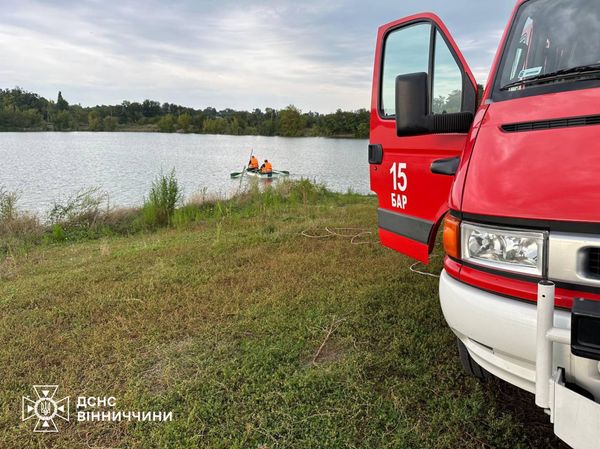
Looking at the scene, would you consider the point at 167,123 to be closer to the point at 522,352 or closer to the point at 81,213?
the point at 81,213

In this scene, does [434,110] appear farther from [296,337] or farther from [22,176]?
[22,176]

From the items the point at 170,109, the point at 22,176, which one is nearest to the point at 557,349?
Result: the point at 22,176

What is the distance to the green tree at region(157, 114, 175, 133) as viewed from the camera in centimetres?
7494

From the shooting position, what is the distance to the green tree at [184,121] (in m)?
73.2

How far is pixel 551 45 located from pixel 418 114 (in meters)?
0.79

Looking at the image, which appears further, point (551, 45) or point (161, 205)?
point (161, 205)

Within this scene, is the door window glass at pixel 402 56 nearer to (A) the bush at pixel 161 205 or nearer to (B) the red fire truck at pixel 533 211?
(B) the red fire truck at pixel 533 211

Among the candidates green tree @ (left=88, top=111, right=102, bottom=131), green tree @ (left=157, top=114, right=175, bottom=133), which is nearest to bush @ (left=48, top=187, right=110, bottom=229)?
green tree @ (left=157, top=114, right=175, bottom=133)

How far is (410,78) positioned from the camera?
250 cm

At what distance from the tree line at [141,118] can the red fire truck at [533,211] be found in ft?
175

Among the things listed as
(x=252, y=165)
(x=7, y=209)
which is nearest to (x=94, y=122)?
(x=252, y=165)

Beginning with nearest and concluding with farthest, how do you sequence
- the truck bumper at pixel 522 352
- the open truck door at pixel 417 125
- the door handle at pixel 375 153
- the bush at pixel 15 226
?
the truck bumper at pixel 522 352 → the open truck door at pixel 417 125 → the door handle at pixel 375 153 → the bush at pixel 15 226

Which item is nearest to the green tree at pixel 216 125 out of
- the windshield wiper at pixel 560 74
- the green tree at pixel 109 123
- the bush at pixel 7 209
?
the green tree at pixel 109 123

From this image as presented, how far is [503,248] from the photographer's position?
1.86 meters
